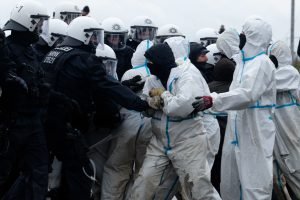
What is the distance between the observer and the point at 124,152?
909cm

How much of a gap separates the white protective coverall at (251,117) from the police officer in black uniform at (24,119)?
181 centimetres

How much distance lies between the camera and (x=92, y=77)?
8.30 meters

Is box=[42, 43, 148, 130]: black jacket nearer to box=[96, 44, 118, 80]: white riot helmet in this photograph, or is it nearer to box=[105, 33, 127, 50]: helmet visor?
box=[96, 44, 118, 80]: white riot helmet

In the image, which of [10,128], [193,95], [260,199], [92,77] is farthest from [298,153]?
[10,128]

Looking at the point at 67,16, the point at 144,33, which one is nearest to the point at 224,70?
the point at 144,33

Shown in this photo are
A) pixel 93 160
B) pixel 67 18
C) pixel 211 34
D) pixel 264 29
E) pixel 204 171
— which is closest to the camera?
pixel 204 171

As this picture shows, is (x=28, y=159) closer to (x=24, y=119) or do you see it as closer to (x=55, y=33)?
(x=24, y=119)

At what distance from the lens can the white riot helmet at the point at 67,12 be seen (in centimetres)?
1137

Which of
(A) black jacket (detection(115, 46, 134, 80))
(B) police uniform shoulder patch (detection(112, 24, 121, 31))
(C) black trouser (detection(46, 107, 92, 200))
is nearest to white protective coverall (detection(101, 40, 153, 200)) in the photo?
(C) black trouser (detection(46, 107, 92, 200))

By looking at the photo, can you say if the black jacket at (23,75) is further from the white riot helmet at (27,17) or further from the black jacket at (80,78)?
the black jacket at (80,78)

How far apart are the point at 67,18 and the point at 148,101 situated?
3438 millimetres

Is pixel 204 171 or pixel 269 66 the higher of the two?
pixel 269 66

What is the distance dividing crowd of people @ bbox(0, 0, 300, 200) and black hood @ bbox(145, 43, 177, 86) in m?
0.01

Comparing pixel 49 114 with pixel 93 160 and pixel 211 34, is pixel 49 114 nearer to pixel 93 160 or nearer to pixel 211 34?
pixel 93 160
